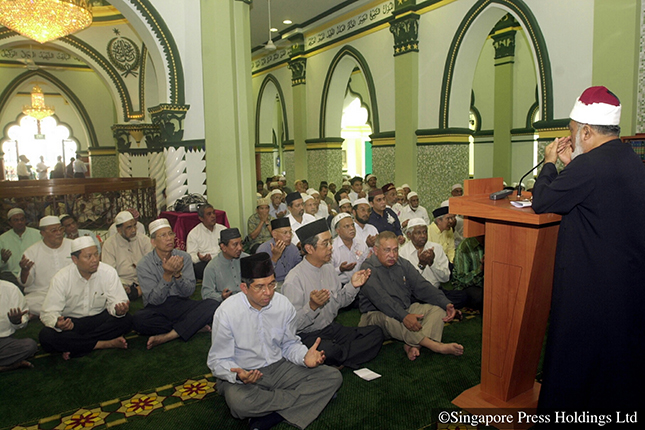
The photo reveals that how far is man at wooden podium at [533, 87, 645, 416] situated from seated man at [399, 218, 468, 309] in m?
1.98

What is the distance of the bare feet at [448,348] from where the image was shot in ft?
9.16

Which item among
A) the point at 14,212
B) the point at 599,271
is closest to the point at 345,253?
the point at 599,271

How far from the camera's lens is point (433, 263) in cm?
377

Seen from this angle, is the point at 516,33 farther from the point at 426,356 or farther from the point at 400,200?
the point at 426,356

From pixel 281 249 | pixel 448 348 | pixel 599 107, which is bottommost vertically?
pixel 448 348

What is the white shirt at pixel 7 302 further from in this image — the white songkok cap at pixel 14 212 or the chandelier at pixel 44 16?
the chandelier at pixel 44 16

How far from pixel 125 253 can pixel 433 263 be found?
279cm

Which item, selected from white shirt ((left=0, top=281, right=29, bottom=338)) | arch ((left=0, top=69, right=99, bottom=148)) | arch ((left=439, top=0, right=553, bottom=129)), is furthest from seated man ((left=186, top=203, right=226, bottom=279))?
arch ((left=0, top=69, right=99, bottom=148))

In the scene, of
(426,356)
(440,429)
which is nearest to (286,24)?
(426,356)

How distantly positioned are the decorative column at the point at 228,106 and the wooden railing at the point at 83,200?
2.99 feet

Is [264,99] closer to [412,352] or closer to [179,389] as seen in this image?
[412,352]

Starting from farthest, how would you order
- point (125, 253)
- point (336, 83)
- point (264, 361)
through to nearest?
point (336, 83) < point (125, 253) < point (264, 361)

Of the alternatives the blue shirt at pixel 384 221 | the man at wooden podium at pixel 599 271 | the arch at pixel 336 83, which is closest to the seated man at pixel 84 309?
the blue shirt at pixel 384 221

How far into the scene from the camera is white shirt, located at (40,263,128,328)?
2.94m
